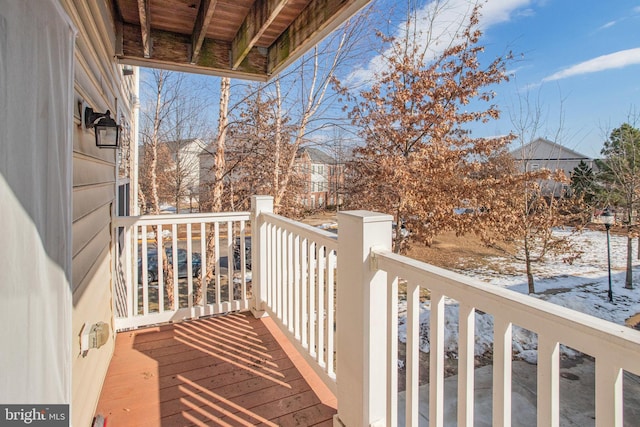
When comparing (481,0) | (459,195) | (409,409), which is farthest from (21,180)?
(481,0)

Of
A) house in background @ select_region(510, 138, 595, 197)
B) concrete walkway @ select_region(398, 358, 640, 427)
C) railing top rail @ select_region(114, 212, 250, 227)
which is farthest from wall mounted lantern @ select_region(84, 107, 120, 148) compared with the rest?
house in background @ select_region(510, 138, 595, 197)

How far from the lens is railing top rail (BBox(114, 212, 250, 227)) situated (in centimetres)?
307

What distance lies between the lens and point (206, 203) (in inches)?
371

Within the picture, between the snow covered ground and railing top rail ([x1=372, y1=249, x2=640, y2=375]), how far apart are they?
641 centimetres

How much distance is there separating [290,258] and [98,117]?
1506mm

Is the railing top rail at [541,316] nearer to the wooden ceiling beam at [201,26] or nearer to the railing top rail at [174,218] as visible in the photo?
the wooden ceiling beam at [201,26]

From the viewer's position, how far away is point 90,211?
203 centimetres

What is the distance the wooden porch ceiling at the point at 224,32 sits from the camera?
2.30m

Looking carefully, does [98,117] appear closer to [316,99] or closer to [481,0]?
[316,99]

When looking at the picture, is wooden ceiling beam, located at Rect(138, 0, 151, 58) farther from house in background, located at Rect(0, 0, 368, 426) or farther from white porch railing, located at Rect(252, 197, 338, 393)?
white porch railing, located at Rect(252, 197, 338, 393)

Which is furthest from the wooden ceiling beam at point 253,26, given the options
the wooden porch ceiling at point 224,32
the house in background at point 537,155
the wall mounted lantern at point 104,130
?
the house in background at point 537,155

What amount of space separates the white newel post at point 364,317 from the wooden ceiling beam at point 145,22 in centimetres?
186

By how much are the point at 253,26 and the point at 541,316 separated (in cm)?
254

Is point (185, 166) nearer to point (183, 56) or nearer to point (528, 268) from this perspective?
point (183, 56)
